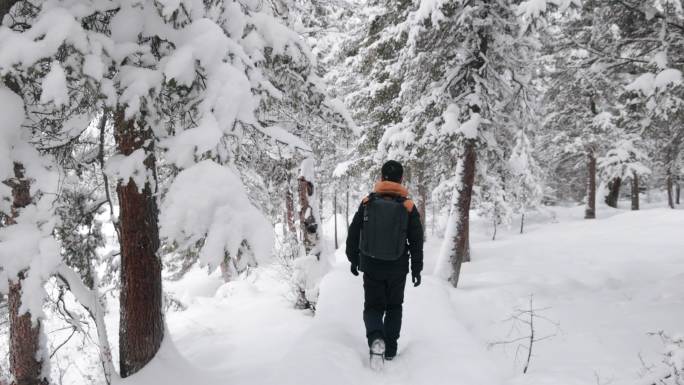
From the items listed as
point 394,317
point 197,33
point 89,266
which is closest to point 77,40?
point 197,33

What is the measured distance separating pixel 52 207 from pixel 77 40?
4.07 ft

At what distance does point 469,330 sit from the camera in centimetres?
684

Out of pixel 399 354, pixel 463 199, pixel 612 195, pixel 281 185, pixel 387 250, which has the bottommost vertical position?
pixel 399 354

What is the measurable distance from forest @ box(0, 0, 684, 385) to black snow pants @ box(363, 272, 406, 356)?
0.37 metres

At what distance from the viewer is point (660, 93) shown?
6.61 m

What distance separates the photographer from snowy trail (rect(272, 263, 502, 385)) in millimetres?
4164

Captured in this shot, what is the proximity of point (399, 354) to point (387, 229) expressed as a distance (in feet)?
5.29

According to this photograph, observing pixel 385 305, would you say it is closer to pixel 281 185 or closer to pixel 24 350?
pixel 24 350

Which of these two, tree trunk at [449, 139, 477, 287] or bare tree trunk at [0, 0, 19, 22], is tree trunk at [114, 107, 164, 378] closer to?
bare tree trunk at [0, 0, 19, 22]

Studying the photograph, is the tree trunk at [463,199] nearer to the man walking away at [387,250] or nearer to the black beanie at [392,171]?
the black beanie at [392,171]

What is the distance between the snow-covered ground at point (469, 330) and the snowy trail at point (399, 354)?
17 millimetres

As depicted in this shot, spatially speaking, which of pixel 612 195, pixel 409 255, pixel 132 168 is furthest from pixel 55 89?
pixel 612 195

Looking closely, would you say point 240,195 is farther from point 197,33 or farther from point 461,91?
point 461,91

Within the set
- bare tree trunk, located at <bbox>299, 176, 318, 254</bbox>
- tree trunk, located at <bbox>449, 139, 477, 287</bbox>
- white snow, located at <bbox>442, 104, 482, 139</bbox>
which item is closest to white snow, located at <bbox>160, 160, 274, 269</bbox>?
bare tree trunk, located at <bbox>299, 176, 318, 254</bbox>
